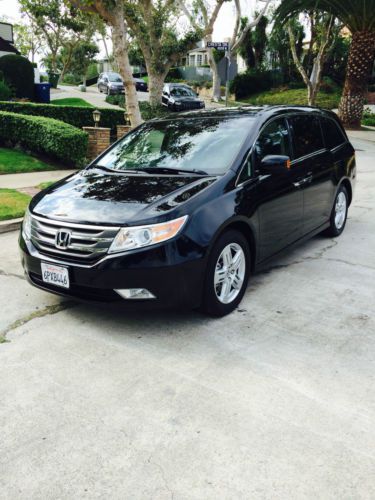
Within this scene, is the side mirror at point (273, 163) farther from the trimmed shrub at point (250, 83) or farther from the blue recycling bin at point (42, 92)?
the trimmed shrub at point (250, 83)

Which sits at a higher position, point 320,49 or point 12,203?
point 320,49

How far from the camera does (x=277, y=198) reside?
4.67m

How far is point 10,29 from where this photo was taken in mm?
33031

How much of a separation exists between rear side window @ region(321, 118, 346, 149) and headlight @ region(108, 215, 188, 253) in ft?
10.9

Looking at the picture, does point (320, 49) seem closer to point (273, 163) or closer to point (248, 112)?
point (248, 112)

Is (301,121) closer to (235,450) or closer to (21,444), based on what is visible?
(235,450)

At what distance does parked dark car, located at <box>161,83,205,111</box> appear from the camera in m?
27.1

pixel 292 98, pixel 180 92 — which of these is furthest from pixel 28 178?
pixel 292 98

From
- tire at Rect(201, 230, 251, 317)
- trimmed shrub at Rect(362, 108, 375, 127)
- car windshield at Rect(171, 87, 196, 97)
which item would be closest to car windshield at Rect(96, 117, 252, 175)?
tire at Rect(201, 230, 251, 317)

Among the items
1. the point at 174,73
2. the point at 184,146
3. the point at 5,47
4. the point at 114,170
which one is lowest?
the point at 114,170

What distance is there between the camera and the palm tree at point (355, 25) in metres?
19.7

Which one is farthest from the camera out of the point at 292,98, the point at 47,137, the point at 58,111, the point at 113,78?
the point at 113,78

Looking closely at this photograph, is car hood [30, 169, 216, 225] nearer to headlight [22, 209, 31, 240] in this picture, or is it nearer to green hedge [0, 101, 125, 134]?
headlight [22, 209, 31, 240]

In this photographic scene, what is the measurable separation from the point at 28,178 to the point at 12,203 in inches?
112
